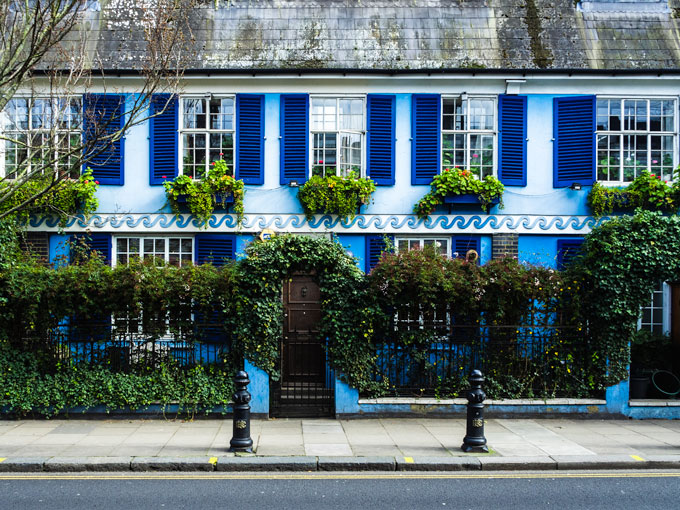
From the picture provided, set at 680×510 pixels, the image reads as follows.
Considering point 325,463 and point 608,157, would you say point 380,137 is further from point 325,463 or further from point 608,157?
point 325,463

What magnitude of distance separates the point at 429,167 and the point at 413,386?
203 inches

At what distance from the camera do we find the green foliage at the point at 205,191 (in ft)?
43.4

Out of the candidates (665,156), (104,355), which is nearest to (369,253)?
(104,355)

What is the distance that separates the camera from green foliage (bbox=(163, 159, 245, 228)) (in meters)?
13.2

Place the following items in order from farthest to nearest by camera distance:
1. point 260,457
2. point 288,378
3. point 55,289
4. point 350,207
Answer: point 350,207
point 288,378
point 55,289
point 260,457

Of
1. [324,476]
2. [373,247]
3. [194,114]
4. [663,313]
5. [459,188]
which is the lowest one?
[324,476]

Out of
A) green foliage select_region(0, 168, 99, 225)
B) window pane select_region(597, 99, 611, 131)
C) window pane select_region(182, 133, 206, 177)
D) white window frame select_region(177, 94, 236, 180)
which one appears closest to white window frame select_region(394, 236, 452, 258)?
white window frame select_region(177, 94, 236, 180)

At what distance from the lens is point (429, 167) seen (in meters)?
13.9

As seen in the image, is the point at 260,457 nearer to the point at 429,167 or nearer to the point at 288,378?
the point at 288,378

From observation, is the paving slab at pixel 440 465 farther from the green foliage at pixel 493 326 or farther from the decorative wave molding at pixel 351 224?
the decorative wave molding at pixel 351 224

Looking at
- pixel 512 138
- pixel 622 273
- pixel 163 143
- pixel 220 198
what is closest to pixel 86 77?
pixel 163 143

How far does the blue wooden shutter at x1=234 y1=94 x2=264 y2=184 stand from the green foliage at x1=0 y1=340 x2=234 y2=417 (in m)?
5.01

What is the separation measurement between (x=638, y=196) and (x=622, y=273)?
3.38m

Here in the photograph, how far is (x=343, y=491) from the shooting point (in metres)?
7.00
